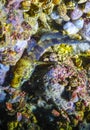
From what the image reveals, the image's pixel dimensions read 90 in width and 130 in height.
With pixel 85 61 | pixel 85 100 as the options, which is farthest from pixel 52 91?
pixel 85 61

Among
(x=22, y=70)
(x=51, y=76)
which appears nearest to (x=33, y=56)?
(x=22, y=70)

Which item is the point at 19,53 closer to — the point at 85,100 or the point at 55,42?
the point at 55,42

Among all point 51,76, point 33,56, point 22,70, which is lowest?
point 51,76

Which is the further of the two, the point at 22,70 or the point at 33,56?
the point at 33,56

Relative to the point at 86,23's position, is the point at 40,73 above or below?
below

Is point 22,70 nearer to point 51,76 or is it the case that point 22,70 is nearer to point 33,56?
point 33,56

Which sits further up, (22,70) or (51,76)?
(22,70)

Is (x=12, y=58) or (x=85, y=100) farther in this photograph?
(x=85, y=100)

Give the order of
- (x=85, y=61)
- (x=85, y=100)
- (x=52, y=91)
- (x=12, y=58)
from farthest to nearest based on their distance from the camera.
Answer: (x=85, y=61) → (x=85, y=100) → (x=52, y=91) → (x=12, y=58)
